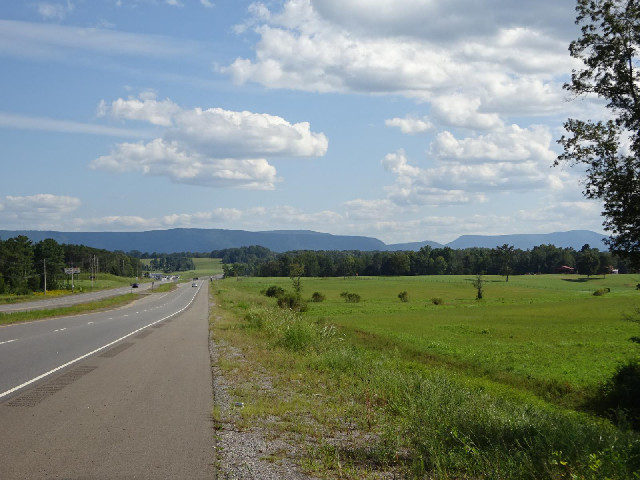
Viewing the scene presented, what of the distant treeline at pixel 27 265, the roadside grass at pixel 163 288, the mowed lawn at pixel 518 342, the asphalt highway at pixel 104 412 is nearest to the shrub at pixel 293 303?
the mowed lawn at pixel 518 342

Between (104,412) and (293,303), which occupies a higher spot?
(104,412)

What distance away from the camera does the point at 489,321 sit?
49688 mm

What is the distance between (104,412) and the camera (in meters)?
10.2

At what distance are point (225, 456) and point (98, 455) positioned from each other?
167 cm

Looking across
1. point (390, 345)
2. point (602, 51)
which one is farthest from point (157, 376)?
point (390, 345)

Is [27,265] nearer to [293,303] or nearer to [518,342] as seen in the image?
[293,303]

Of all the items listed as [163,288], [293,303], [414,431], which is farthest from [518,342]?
[163,288]

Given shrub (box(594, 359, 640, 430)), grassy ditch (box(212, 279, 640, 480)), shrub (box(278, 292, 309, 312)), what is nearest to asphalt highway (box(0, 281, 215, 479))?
grassy ditch (box(212, 279, 640, 480))

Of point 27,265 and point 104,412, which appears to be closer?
point 104,412

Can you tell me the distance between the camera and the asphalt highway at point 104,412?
7.16 m

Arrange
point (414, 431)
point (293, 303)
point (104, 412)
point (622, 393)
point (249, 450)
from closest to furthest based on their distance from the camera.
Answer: point (249, 450)
point (414, 431)
point (104, 412)
point (622, 393)
point (293, 303)

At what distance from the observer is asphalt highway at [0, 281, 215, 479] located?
7164 millimetres

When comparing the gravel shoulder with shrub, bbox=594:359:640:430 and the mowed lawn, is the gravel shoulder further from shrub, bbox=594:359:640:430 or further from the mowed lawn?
the mowed lawn

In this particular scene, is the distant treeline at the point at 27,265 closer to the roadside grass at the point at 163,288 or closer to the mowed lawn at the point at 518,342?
the roadside grass at the point at 163,288
